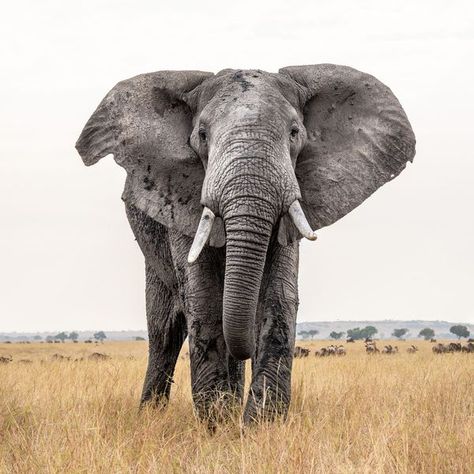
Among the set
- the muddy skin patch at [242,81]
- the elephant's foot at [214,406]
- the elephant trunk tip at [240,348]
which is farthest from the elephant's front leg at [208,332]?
the muddy skin patch at [242,81]

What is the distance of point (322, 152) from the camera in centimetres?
801

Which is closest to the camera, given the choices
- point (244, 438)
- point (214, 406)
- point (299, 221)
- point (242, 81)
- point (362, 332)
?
point (299, 221)

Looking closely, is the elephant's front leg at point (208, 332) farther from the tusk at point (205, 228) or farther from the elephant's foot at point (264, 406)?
the tusk at point (205, 228)

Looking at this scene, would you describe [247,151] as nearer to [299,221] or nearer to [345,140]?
[299,221]

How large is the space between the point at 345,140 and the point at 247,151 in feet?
5.78

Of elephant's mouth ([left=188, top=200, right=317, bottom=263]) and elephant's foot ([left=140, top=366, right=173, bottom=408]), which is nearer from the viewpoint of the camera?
elephant's mouth ([left=188, top=200, right=317, bottom=263])

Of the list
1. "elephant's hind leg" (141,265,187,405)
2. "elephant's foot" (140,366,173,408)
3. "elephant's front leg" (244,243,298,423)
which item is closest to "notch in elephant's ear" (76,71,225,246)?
"elephant's front leg" (244,243,298,423)

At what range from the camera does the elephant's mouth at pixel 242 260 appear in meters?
6.70

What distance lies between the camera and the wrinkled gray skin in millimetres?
6781

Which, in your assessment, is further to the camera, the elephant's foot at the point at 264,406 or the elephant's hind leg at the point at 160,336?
the elephant's hind leg at the point at 160,336

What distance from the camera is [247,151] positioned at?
→ 6.72 metres

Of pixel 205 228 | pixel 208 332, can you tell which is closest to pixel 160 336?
pixel 208 332

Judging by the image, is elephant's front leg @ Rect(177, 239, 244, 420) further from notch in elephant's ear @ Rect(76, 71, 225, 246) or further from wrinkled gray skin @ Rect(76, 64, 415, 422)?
notch in elephant's ear @ Rect(76, 71, 225, 246)

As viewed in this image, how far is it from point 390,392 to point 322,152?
393cm
